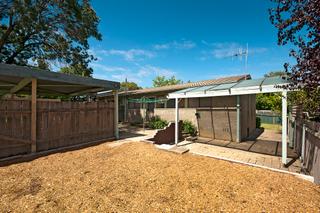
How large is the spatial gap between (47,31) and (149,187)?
13.5 metres

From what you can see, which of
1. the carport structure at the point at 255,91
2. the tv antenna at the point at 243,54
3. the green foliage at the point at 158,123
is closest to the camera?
the carport structure at the point at 255,91

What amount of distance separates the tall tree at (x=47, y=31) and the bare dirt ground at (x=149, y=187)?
32.0 feet

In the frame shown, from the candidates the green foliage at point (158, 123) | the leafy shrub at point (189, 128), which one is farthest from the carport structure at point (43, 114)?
the leafy shrub at point (189, 128)

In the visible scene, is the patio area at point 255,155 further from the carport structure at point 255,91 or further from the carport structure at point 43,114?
the carport structure at point 43,114

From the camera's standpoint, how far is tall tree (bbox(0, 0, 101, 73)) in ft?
32.4

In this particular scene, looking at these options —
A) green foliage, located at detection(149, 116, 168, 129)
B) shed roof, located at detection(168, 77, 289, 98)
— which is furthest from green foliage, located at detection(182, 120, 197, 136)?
shed roof, located at detection(168, 77, 289, 98)

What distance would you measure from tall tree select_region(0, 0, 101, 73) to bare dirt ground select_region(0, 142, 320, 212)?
975 cm

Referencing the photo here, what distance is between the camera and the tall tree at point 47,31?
32.4ft

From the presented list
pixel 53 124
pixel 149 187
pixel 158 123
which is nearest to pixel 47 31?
pixel 53 124

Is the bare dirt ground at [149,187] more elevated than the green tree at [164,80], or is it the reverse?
the green tree at [164,80]

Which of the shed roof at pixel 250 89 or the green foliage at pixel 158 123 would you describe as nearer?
the shed roof at pixel 250 89

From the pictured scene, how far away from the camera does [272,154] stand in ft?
19.3

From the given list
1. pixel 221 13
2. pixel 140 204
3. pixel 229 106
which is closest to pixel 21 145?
pixel 140 204

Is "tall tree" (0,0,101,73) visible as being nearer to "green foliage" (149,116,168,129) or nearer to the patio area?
"green foliage" (149,116,168,129)
